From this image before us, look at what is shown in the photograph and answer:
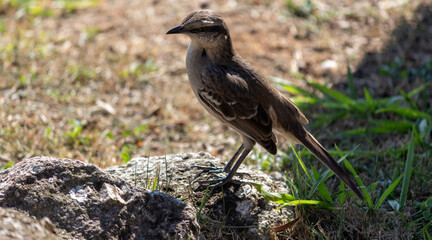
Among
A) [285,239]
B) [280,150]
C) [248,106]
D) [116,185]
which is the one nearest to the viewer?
[116,185]

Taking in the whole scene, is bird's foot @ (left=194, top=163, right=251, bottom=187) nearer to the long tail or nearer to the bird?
the bird

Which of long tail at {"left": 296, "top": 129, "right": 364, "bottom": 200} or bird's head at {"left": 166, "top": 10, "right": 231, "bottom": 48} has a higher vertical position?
bird's head at {"left": 166, "top": 10, "right": 231, "bottom": 48}

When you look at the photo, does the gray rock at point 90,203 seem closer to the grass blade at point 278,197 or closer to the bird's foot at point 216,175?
the bird's foot at point 216,175

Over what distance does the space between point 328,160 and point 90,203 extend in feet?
7.26

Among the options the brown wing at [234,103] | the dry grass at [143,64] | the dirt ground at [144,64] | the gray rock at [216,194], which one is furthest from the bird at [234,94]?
the dirt ground at [144,64]

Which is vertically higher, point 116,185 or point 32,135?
point 116,185

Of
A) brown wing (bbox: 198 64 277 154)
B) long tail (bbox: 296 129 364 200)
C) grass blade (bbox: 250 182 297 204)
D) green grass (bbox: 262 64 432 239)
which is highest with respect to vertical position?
brown wing (bbox: 198 64 277 154)

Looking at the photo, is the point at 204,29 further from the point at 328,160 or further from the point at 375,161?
the point at 375,161

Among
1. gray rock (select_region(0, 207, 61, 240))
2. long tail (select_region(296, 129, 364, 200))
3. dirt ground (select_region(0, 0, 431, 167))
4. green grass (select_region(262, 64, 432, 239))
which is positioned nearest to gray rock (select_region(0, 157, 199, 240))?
gray rock (select_region(0, 207, 61, 240))

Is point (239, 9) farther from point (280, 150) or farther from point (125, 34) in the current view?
point (280, 150)

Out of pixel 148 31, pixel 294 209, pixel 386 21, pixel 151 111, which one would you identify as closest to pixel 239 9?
pixel 148 31

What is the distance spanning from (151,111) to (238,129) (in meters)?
2.67

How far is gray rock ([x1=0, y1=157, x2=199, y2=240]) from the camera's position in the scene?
364cm

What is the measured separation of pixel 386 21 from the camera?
966cm
